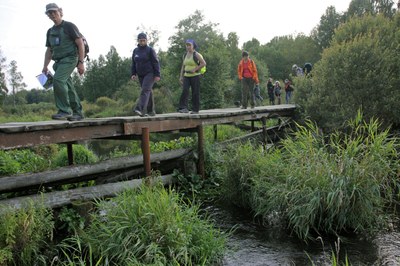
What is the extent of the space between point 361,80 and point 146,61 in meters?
7.01

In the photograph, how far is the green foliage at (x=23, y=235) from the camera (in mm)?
4270

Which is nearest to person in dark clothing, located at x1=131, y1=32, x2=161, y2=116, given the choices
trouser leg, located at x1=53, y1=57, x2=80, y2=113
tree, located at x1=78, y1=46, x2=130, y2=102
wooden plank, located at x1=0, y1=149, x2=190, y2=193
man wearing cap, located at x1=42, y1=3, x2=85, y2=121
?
wooden plank, located at x1=0, y1=149, x2=190, y2=193

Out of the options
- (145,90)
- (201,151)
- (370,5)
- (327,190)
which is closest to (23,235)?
(145,90)

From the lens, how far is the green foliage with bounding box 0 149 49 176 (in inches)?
367

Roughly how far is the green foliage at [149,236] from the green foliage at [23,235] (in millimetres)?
452

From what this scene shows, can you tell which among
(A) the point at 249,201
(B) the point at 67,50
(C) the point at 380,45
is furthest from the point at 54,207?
(C) the point at 380,45

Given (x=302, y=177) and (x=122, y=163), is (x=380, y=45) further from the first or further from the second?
(x=122, y=163)

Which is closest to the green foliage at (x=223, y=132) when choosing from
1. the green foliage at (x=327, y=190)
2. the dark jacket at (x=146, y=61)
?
the dark jacket at (x=146, y=61)

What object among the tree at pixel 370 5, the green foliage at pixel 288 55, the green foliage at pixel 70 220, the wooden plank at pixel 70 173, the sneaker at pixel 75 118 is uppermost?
the tree at pixel 370 5

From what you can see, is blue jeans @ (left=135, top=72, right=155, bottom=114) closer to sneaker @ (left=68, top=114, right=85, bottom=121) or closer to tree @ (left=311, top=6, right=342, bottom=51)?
sneaker @ (left=68, top=114, right=85, bottom=121)

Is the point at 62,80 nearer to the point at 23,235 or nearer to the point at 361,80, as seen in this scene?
the point at 23,235

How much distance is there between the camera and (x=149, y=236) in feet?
14.8

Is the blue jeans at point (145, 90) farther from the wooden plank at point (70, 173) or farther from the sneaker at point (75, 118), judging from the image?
the sneaker at point (75, 118)

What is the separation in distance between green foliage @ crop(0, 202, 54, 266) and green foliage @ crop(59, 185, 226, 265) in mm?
452
